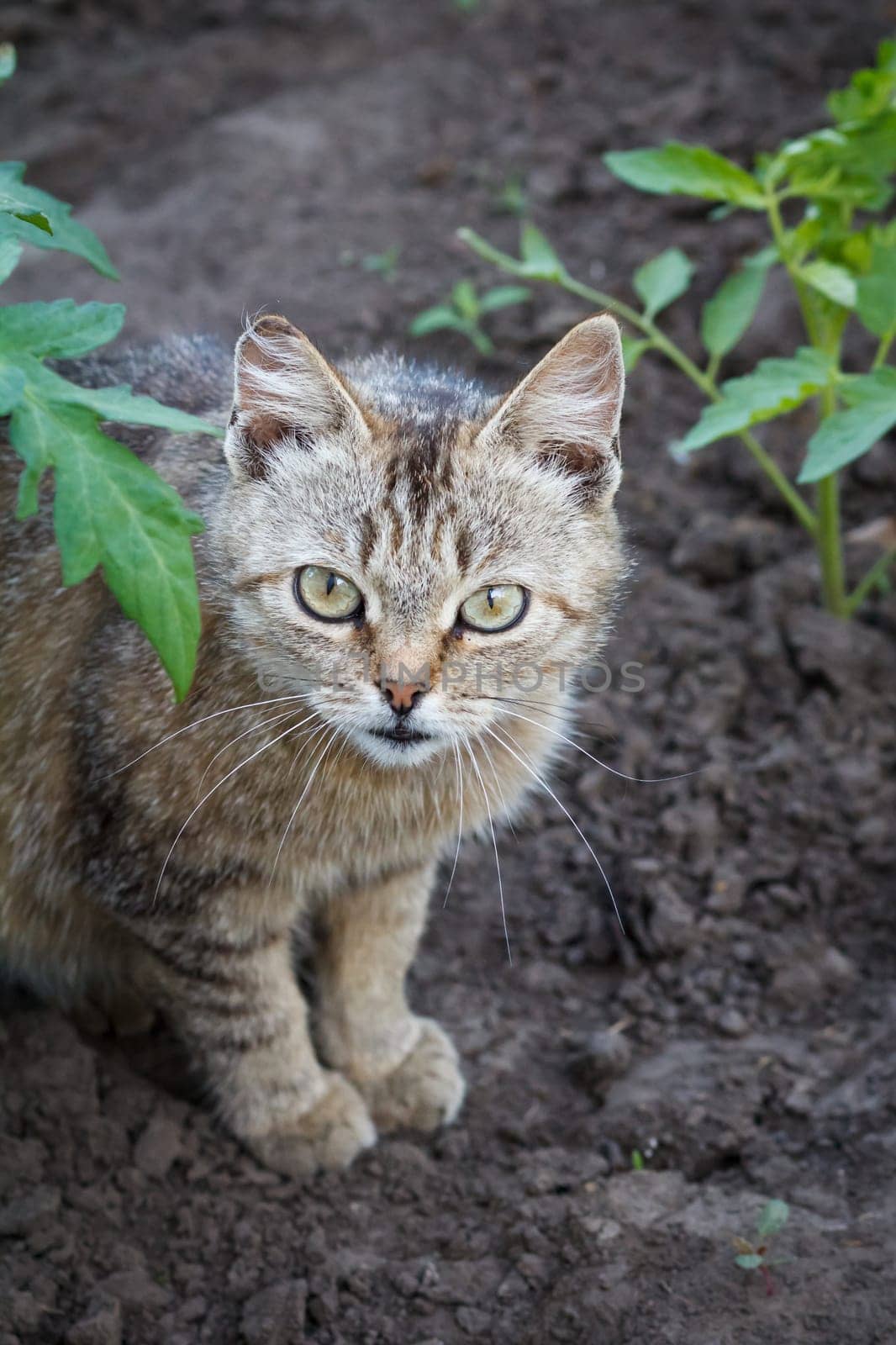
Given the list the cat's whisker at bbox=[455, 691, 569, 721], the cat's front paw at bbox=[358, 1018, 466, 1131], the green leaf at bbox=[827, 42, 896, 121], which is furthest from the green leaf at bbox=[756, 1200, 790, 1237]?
the green leaf at bbox=[827, 42, 896, 121]

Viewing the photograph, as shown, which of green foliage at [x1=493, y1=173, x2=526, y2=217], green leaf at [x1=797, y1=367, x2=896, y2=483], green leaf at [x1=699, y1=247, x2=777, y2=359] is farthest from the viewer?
green foliage at [x1=493, y1=173, x2=526, y2=217]

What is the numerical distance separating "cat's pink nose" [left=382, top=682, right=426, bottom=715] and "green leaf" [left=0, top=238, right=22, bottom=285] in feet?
3.09

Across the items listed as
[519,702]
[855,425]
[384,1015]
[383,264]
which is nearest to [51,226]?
[519,702]

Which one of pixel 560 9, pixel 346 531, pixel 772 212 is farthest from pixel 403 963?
pixel 560 9

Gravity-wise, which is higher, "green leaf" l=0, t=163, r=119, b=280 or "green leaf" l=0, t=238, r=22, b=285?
"green leaf" l=0, t=163, r=119, b=280

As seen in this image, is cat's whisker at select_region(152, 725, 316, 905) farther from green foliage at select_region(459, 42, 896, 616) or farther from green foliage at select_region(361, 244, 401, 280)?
green foliage at select_region(361, 244, 401, 280)

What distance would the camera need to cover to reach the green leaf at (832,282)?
329 centimetres

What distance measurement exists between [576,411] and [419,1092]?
169cm

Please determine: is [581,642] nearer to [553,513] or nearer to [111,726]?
[553,513]

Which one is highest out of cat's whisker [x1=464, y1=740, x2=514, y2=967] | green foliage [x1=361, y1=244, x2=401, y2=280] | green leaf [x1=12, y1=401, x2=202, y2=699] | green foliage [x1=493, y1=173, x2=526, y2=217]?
green foliage [x1=493, y1=173, x2=526, y2=217]

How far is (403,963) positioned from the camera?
10.3 ft

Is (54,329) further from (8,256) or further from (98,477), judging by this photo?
(98,477)

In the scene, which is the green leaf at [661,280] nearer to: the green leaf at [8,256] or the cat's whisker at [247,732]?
the cat's whisker at [247,732]

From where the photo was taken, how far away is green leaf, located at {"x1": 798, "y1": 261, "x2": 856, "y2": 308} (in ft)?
10.8
